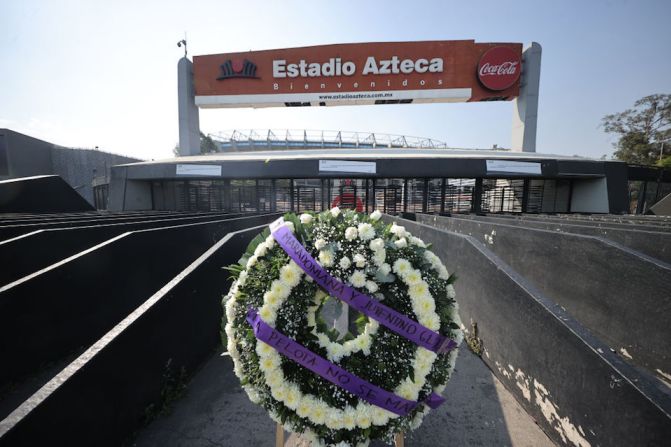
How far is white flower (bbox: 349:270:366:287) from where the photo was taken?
1869 millimetres

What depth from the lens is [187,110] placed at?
1752 cm

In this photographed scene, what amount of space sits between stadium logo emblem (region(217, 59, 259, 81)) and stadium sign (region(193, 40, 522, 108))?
0.18 ft

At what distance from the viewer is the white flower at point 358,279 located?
1869 millimetres

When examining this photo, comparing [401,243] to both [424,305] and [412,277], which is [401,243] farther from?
[424,305]

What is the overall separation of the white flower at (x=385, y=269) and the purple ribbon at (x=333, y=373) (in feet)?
2.27

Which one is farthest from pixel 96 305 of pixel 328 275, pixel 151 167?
pixel 151 167

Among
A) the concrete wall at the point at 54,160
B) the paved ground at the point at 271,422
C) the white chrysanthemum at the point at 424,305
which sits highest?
the concrete wall at the point at 54,160

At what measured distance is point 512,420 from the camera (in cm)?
247

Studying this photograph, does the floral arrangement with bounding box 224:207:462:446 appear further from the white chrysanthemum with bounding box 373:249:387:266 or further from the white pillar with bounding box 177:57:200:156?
the white pillar with bounding box 177:57:200:156

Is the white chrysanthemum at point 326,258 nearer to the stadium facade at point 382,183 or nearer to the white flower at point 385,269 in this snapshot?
the white flower at point 385,269

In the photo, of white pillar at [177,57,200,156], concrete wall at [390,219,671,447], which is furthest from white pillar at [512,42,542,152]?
white pillar at [177,57,200,156]

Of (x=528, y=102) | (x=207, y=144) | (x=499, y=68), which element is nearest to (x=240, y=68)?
(x=499, y=68)

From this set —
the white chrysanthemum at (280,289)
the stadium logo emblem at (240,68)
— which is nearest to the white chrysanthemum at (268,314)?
the white chrysanthemum at (280,289)

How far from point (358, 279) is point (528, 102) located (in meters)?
19.8
